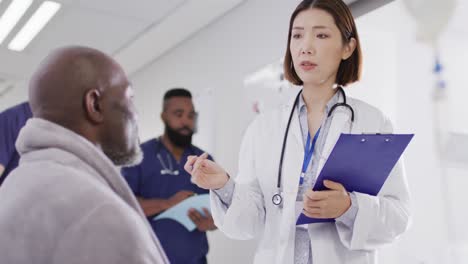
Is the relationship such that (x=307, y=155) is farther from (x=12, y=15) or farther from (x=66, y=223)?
(x=12, y=15)

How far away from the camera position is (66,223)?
2.39ft

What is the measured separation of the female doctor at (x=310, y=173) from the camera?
1.23 m

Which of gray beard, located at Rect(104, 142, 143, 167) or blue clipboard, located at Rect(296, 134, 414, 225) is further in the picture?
blue clipboard, located at Rect(296, 134, 414, 225)

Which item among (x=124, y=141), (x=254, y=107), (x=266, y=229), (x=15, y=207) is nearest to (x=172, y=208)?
(x=254, y=107)

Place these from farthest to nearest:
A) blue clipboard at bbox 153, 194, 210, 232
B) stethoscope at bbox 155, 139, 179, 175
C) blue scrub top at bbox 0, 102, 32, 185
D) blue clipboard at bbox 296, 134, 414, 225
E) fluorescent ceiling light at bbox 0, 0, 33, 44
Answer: fluorescent ceiling light at bbox 0, 0, 33, 44 → stethoscope at bbox 155, 139, 179, 175 → blue clipboard at bbox 153, 194, 210, 232 → blue scrub top at bbox 0, 102, 32, 185 → blue clipboard at bbox 296, 134, 414, 225

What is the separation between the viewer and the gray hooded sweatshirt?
72 centimetres

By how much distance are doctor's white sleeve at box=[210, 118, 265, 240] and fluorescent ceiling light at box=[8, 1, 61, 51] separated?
2468 mm

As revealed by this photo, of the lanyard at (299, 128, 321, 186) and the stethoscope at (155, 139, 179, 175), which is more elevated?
the lanyard at (299, 128, 321, 186)

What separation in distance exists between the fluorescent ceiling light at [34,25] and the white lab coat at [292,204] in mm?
2443

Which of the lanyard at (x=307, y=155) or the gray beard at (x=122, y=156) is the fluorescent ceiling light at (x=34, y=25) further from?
the gray beard at (x=122, y=156)

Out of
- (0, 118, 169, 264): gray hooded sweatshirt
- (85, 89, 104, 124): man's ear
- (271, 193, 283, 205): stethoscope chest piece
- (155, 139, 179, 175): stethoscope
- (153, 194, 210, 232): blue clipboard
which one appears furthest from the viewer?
(155, 139, 179, 175): stethoscope

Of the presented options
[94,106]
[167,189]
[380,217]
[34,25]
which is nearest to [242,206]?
[380,217]

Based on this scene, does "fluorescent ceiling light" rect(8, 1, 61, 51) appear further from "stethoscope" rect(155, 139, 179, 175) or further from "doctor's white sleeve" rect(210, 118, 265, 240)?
"doctor's white sleeve" rect(210, 118, 265, 240)

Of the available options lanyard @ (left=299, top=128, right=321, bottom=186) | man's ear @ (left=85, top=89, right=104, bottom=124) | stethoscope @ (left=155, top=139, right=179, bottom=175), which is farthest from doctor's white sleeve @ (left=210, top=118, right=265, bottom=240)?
stethoscope @ (left=155, top=139, right=179, bottom=175)
